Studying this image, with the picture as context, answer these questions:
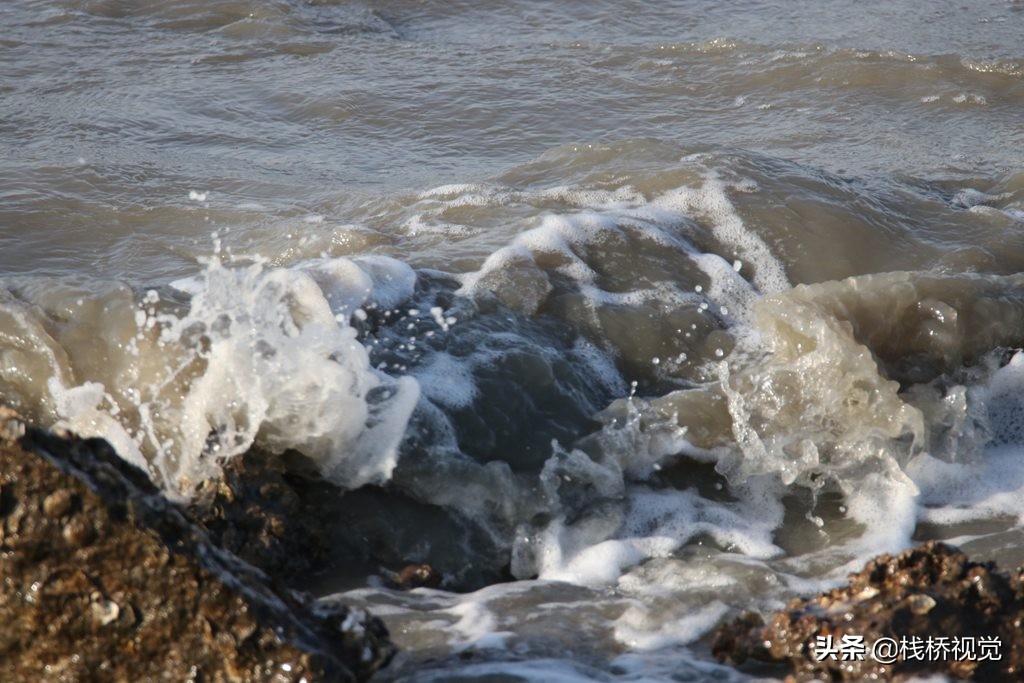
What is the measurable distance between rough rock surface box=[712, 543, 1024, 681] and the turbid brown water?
23 centimetres

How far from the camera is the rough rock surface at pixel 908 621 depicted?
9.58 ft

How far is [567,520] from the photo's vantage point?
3.90 metres

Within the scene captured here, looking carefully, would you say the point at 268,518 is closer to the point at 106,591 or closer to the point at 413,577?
the point at 413,577

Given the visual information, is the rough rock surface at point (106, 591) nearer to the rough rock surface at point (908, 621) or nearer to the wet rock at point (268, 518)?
the wet rock at point (268, 518)

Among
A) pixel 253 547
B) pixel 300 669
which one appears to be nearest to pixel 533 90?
pixel 253 547

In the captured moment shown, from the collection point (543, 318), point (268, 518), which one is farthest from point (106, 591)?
point (543, 318)

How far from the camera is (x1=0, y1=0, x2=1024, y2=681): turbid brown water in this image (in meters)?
3.71

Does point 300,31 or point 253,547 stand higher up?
point 300,31

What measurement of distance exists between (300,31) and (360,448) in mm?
5843

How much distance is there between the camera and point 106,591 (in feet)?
8.43

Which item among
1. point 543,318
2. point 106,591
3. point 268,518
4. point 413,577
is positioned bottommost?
point 413,577

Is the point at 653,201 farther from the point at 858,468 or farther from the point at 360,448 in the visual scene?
the point at 360,448

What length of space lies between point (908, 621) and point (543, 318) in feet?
7.08

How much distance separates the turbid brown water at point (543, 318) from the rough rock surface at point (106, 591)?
548mm
